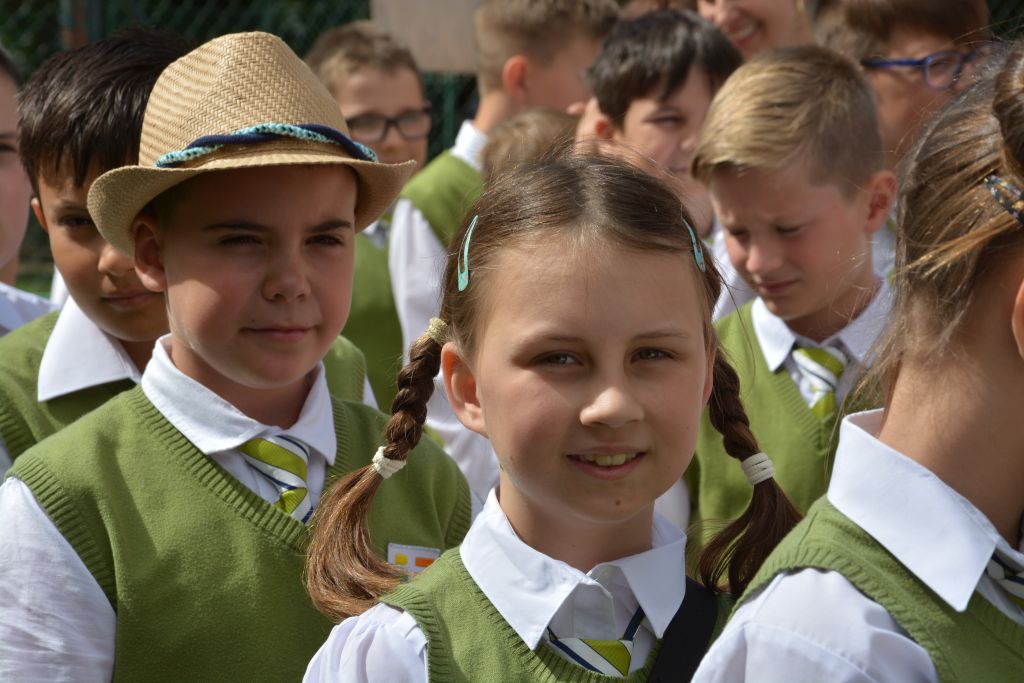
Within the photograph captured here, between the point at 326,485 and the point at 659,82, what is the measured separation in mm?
2466

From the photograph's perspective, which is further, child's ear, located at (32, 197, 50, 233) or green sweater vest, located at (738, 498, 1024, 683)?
child's ear, located at (32, 197, 50, 233)

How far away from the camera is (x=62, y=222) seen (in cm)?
291

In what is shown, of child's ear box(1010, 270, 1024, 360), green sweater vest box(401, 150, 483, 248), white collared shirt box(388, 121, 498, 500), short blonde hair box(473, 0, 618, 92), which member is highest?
child's ear box(1010, 270, 1024, 360)

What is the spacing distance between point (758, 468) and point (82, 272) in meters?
1.54

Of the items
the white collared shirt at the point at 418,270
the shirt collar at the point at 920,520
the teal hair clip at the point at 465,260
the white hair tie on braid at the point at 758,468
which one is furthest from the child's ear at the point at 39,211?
the shirt collar at the point at 920,520

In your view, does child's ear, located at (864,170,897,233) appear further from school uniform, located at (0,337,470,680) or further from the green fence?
the green fence

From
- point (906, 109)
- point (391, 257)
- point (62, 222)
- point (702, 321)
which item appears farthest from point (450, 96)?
point (702, 321)

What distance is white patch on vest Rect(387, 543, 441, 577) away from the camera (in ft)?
8.06

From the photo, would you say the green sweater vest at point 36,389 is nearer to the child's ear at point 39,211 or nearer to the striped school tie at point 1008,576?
the child's ear at point 39,211

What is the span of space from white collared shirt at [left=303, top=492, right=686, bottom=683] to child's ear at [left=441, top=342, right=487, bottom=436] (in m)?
0.17

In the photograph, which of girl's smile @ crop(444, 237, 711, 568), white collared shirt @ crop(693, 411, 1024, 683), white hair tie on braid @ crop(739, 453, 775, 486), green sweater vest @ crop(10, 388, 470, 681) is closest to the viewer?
white collared shirt @ crop(693, 411, 1024, 683)

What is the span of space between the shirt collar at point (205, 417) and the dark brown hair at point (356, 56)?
322 cm

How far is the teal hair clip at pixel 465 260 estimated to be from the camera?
2.13 metres

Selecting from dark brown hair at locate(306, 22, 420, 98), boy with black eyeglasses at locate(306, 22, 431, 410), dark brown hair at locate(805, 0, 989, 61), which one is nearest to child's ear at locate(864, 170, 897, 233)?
dark brown hair at locate(805, 0, 989, 61)
